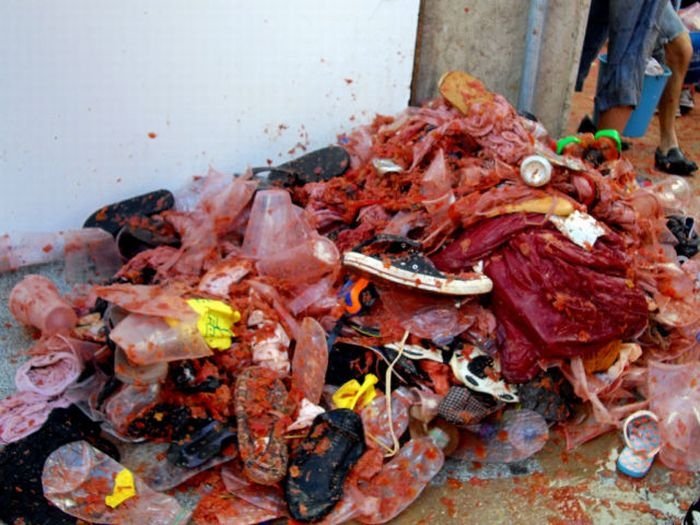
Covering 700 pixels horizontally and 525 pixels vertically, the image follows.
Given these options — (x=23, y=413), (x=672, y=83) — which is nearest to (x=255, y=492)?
(x=23, y=413)

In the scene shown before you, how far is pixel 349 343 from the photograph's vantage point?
2518mm

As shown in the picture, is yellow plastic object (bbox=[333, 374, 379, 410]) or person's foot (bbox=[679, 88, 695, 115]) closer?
yellow plastic object (bbox=[333, 374, 379, 410])

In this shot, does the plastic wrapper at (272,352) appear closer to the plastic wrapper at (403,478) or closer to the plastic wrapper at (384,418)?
the plastic wrapper at (384,418)

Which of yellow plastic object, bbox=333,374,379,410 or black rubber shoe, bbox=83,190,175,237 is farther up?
black rubber shoe, bbox=83,190,175,237

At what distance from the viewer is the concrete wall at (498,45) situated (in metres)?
3.90

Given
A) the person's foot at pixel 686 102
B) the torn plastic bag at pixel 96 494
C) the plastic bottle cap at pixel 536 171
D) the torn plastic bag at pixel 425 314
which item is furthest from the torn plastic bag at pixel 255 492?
the person's foot at pixel 686 102

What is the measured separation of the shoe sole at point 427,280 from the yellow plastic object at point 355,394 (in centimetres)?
39

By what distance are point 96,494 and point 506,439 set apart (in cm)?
144

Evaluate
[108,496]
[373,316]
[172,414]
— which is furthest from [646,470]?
[108,496]

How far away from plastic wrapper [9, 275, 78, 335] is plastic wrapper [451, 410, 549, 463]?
64.4 inches

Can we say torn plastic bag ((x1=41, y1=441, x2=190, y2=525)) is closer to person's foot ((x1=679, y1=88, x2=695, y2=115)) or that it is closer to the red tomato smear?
the red tomato smear

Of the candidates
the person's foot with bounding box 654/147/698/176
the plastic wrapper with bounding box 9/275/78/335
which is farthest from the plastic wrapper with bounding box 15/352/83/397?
the person's foot with bounding box 654/147/698/176

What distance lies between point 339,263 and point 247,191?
0.66 meters

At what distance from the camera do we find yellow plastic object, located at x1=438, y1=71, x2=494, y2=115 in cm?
329
